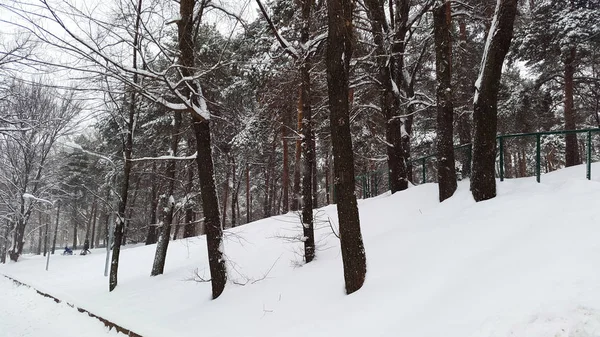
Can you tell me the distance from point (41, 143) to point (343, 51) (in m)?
27.7

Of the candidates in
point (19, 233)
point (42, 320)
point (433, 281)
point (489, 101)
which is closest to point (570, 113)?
point (489, 101)

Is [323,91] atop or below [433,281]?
atop

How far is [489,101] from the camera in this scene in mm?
6316

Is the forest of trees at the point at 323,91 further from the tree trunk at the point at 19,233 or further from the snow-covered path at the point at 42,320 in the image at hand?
the tree trunk at the point at 19,233

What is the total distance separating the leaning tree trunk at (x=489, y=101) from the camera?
6.11m

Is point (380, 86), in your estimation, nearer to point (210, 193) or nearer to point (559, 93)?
point (210, 193)

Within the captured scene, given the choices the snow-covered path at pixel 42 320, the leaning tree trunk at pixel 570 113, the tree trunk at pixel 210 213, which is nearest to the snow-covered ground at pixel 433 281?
the tree trunk at pixel 210 213

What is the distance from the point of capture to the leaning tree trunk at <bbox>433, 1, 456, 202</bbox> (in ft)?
25.6

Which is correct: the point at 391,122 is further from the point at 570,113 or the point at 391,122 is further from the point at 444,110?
the point at 570,113

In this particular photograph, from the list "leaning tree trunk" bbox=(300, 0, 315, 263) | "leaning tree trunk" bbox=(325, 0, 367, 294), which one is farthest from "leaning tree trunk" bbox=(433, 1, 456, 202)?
"leaning tree trunk" bbox=(325, 0, 367, 294)

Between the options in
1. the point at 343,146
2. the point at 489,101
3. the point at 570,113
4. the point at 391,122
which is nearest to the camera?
the point at 343,146

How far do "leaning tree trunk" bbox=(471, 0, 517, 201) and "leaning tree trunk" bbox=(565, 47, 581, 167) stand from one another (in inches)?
377

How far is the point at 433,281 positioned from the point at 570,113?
1338 centimetres

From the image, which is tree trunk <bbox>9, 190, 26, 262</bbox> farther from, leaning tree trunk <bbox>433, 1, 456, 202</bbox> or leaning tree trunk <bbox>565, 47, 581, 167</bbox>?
leaning tree trunk <bbox>565, 47, 581, 167</bbox>
